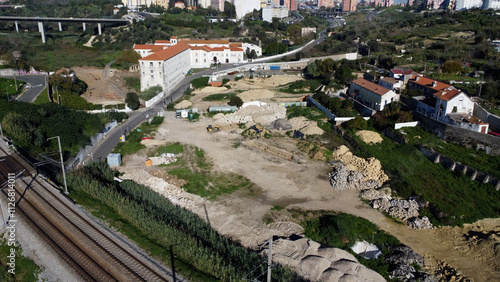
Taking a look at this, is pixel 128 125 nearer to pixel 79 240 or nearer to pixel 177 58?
pixel 79 240

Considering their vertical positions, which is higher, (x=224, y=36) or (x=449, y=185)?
(x=224, y=36)

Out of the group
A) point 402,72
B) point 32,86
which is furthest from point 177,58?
point 402,72

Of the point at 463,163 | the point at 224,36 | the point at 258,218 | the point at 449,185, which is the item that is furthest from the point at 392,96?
the point at 224,36

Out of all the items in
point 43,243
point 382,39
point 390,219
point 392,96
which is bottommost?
point 390,219

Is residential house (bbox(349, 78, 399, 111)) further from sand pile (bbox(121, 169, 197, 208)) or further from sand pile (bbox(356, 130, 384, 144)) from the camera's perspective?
sand pile (bbox(121, 169, 197, 208))

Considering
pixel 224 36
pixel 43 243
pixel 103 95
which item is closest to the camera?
pixel 43 243

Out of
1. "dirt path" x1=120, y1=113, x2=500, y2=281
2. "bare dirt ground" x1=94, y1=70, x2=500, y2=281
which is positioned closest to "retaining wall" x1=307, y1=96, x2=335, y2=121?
"bare dirt ground" x1=94, y1=70, x2=500, y2=281

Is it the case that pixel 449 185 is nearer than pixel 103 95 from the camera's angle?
Yes

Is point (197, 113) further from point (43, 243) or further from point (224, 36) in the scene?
point (224, 36)
